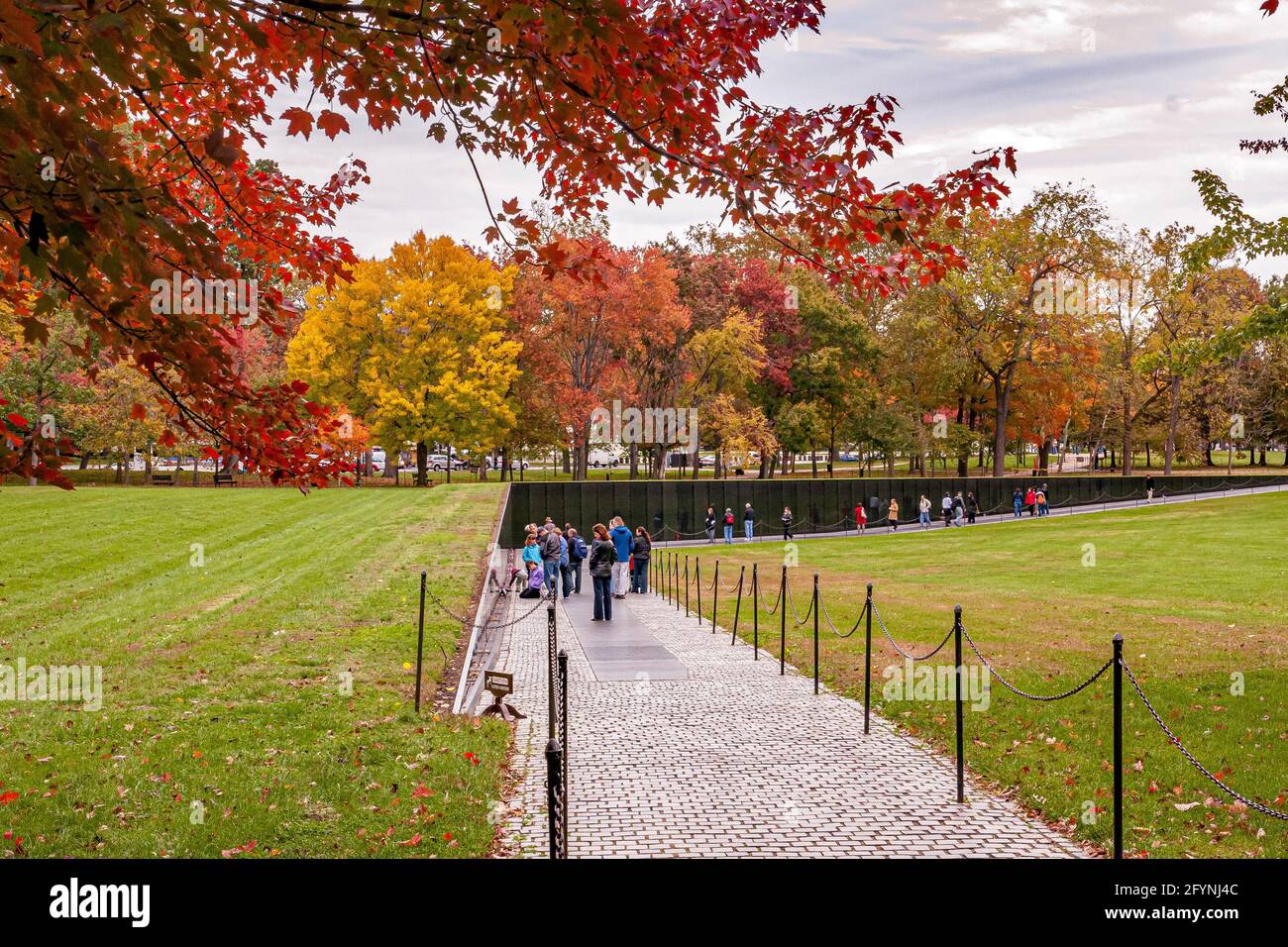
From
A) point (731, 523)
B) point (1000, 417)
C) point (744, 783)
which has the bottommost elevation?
point (731, 523)

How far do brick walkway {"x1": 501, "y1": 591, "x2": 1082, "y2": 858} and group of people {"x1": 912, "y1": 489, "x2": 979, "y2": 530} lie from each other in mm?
31935

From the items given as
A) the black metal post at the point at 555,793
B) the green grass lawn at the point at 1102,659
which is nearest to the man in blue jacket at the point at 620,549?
the green grass lawn at the point at 1102,659

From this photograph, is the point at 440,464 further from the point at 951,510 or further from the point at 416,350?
the point at 951,510

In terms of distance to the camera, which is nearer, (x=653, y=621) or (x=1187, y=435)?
(x=653, y=621)

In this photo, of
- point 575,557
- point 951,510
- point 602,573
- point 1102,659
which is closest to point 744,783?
point 1102,659

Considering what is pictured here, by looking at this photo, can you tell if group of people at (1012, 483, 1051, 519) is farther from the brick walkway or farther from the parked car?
the parked car

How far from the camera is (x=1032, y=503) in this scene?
1821 inches

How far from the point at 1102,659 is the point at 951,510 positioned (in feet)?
109

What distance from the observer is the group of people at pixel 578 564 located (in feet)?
59.8

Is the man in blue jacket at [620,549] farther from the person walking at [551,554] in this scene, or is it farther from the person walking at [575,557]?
the person walking at [551,554]

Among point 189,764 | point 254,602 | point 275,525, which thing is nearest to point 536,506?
point 275,525

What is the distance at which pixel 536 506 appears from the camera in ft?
129
